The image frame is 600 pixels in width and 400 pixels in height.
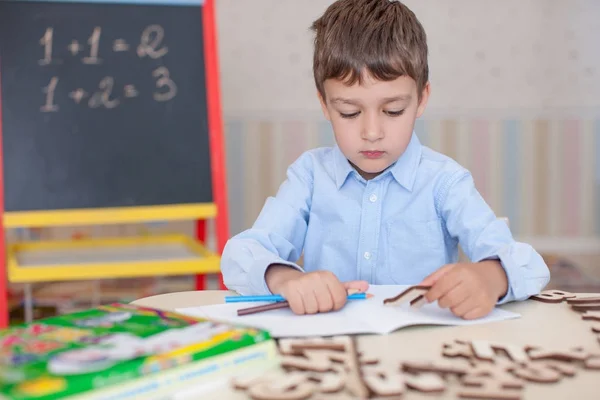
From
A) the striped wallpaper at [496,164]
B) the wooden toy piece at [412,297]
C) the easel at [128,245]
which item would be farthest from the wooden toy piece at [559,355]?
the striped wallpaper at [496,164]

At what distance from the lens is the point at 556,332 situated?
840 millimetres

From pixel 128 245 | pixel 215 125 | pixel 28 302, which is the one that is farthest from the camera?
pixel 28 302

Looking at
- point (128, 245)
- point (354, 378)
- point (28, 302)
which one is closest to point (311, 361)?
point (354, 378)

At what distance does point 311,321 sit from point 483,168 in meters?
3.22

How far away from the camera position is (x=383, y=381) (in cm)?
62

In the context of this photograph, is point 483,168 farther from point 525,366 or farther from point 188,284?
point 525,366

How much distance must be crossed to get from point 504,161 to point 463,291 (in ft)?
10.4

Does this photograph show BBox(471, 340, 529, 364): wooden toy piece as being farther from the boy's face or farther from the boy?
the boy's face

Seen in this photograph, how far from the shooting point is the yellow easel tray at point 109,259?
2248 mm

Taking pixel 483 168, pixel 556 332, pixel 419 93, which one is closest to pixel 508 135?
pixel 483 168

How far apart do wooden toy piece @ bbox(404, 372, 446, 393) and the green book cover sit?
0.14m

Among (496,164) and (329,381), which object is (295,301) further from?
(496,164)

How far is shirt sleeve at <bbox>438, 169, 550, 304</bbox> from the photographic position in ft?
3.35

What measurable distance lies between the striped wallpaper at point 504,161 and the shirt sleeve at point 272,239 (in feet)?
7.82
